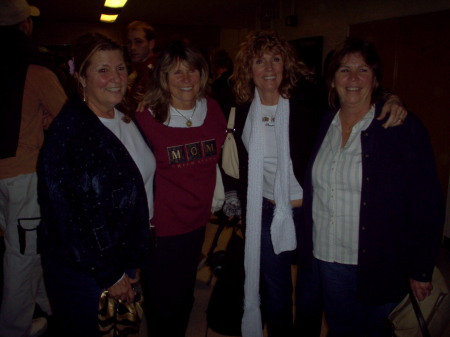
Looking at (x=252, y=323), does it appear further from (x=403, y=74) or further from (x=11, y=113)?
(x=403, y=74)

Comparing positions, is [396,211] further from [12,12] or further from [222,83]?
[222,83]

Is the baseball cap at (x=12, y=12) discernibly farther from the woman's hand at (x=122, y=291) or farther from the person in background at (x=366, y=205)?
the person in background at (x=366, y=205)

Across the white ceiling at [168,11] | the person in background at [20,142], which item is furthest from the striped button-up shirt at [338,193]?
the white ceiling at [168,11]

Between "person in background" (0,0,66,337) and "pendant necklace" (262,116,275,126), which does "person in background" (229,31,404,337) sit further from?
"person in background" (0,0,66,337)

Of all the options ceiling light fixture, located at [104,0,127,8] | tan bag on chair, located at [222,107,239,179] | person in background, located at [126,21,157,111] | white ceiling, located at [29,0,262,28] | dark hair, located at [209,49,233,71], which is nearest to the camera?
tan bag on chair, located at [222,107,239,179]

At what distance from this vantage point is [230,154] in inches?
79.9

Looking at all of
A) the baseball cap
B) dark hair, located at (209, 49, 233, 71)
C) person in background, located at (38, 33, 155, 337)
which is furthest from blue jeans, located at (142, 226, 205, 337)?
dark hair, located at (209, 49, 233, 71)

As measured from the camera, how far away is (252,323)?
2035 mm

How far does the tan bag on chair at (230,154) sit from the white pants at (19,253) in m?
1.12

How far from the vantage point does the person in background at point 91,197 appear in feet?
4.17

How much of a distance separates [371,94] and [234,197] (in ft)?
3.31

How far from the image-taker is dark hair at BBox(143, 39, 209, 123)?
177 centimetres

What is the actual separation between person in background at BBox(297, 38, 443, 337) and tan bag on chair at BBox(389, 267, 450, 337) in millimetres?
50

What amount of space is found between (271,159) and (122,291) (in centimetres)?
106
